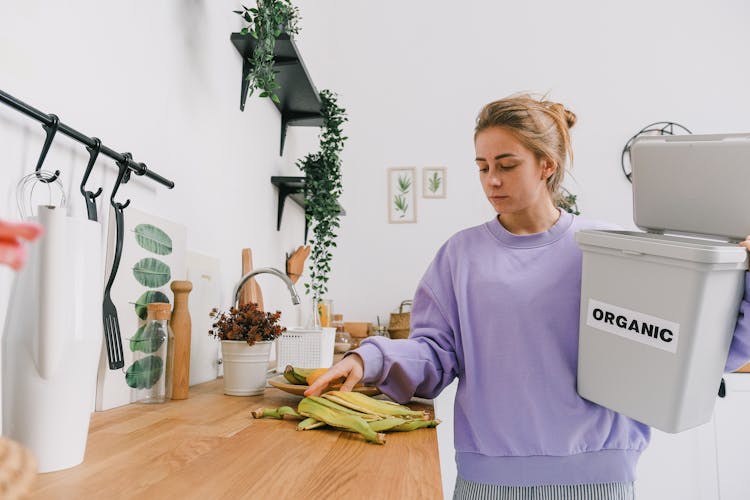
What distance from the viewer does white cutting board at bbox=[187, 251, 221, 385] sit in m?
1.51

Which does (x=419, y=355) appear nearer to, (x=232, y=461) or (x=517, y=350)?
(x=517, y=350)

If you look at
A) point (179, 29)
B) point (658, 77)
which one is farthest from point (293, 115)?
point (658, 77)

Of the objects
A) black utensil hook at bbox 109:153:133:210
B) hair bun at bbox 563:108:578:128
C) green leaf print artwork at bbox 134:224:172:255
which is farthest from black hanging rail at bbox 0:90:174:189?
hair bun at bbox 563:108:578:128

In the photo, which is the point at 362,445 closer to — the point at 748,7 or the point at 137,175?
the point at 137,175

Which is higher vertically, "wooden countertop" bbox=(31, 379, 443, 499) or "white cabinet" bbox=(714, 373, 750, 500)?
"wooden countertop" bbox=(31, 379, 443, 499)

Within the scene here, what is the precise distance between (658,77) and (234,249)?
3.09 metres

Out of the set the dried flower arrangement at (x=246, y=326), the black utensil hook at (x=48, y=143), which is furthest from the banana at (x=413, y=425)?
the black utensil hook at (x=48, y=143)

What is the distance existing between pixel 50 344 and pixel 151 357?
1.83 ft

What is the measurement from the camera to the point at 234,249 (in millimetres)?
1905

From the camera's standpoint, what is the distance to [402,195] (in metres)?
3.66

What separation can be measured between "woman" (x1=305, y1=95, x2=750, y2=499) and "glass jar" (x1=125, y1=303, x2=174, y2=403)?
13.9 inches

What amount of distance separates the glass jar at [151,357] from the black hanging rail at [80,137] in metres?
0.27

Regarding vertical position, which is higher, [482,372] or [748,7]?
[748,7]

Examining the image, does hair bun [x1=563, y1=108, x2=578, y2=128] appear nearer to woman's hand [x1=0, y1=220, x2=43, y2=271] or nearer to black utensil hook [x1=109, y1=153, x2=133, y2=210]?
black utensil hook [x1=109, y1=153, x2=133, y2=210]
